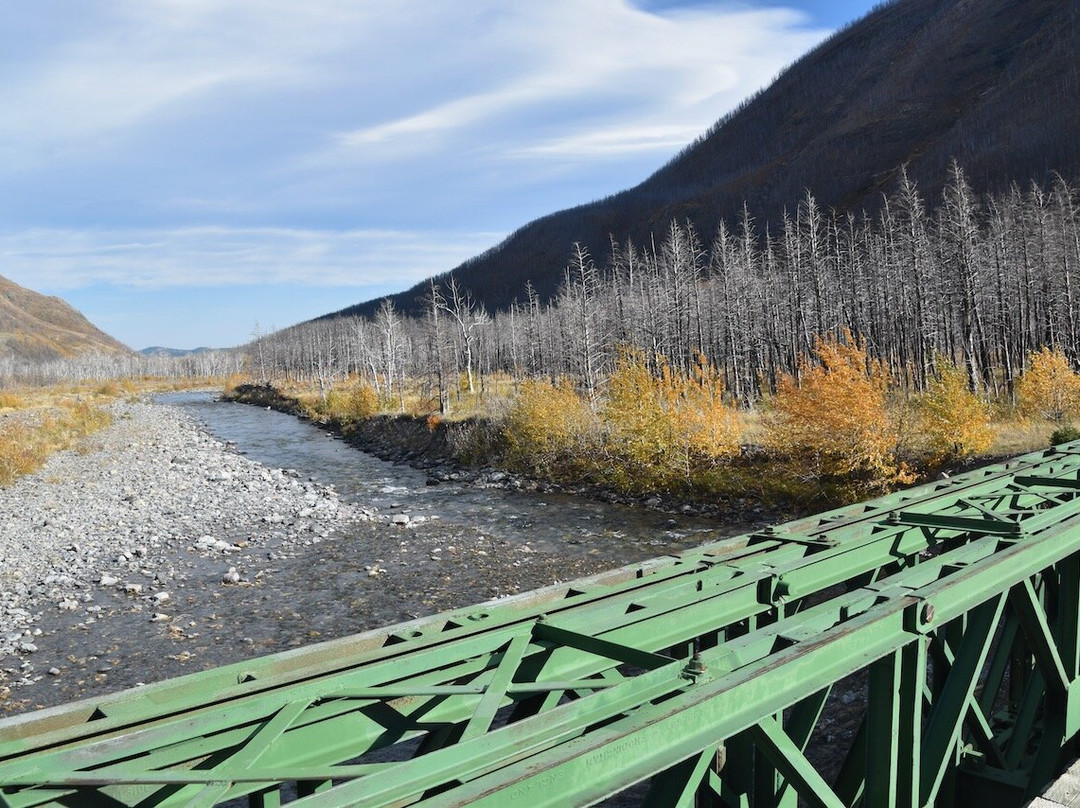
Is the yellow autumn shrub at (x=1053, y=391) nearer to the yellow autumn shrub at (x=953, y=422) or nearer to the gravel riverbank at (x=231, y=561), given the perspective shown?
the yellow autumn shrub at (x=953, y=422)

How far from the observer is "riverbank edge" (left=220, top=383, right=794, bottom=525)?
87.7 ft

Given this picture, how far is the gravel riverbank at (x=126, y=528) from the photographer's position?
54.7 feet

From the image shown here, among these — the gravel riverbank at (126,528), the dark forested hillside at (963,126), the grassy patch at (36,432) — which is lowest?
the gravel riverbank at (126,528)

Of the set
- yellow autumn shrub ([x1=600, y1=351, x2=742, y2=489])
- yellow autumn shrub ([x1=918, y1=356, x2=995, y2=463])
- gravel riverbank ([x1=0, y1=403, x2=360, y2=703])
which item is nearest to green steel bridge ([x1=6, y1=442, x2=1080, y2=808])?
gravel riverbank ([x1=0, y1=403, x2=360, y2=703])

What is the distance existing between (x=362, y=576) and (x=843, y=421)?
1650 cm

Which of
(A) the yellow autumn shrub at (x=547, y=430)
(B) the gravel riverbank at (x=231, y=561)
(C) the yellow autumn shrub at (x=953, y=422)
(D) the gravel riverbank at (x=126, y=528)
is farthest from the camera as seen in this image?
(A) the yellow autumn shrub at (x=547, y=430)

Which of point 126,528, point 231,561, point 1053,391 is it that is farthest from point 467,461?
point 1053,391

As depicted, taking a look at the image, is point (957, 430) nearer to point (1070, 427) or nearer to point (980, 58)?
point (1070, 427)

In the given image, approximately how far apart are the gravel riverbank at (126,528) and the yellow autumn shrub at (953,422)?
2016cm

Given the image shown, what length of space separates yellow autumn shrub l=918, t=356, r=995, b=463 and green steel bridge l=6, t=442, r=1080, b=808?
815 inches

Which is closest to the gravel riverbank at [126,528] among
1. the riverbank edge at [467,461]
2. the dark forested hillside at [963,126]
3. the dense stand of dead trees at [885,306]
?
the riverbank edge at [467,461]

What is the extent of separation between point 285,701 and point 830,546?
4.61 meters

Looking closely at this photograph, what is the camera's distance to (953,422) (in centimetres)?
2545

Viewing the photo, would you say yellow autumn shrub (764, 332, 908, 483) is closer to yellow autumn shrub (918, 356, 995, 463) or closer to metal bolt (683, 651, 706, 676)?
yellow autumn shrub (918, 356, 995, 463)
